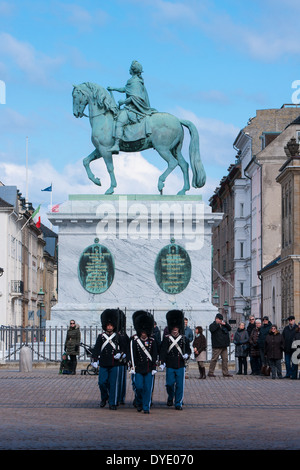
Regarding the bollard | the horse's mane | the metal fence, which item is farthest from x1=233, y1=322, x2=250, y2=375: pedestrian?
the horse's mane

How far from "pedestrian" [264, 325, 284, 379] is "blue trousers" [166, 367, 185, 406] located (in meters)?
9.28

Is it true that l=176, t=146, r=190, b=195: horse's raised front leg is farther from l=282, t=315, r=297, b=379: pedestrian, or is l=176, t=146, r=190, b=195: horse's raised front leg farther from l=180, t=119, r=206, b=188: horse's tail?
l=282, t=315, r=297, b=379: pedestrian

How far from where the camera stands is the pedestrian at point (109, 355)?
19.2 m

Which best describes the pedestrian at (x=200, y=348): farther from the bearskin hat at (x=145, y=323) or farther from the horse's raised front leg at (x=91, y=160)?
the bearskin hat at (x=145, y=323)

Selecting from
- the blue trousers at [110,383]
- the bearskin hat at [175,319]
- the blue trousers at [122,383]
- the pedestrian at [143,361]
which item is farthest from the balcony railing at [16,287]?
the pedestrian at [143,361]

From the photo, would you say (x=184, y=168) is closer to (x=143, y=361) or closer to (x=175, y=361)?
(x=175, y=361)

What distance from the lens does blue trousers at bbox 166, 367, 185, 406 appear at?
18.9 meters

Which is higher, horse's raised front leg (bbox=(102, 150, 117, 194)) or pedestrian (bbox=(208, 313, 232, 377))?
horse's raised front leg (bbox=(102, 150, 117, 194))

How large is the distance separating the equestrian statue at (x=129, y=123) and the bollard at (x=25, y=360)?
495 centimetres

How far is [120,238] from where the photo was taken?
1154 inches

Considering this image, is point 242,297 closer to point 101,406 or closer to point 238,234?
point 238,234

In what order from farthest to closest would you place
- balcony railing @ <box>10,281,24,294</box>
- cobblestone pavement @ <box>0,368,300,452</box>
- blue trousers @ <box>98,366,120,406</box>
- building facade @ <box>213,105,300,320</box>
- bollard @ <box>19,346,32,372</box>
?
balcony railing @ <box>10,281,24,294</box> → building facade @ <box>213,105,300,320</box> → bollard @ <box>19,346,32,372</box> → blue trousers @ <box>98,366,120,406</box> → cobblestone pavement @ <box>0,368,300,452</box>

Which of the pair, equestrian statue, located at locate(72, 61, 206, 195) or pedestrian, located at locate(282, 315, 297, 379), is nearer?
pedestrian, located at locate(282, 315, 297, 379)

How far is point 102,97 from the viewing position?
29703 millimetres
